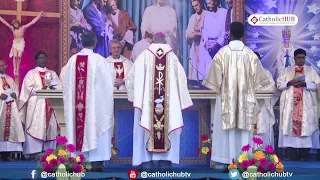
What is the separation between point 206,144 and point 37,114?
339 cm

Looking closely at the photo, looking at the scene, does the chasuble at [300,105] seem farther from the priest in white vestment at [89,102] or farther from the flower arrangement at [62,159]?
the flower arrangement at [62,159]

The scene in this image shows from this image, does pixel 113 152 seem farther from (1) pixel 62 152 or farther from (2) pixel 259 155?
(2) pixel 259 155

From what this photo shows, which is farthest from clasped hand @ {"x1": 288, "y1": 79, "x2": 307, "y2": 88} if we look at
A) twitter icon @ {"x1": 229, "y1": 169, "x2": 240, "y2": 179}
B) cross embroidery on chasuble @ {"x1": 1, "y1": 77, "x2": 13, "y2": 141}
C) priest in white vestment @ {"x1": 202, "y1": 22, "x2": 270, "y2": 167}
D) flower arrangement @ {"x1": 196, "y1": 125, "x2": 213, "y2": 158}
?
cross embroidery on chasuble @ {"x1": 1, "y1": 77, "x2": 13, "y2": 141}

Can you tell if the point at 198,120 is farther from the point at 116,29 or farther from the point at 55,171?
the point at 116,29

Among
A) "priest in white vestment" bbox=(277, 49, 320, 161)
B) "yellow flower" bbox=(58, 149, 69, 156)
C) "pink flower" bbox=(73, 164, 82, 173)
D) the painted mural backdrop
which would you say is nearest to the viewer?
"pink flower" bbox=(73, 164, 82, 173)

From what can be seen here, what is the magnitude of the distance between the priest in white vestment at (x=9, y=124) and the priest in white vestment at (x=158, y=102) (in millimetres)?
3333

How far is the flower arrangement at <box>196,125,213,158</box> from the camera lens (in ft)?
35.6

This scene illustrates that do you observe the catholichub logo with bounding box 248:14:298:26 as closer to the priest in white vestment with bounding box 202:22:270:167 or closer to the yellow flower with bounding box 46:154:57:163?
the priest in white vestment with bounding box 202:22:270:167

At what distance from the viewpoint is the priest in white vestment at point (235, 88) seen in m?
10.1

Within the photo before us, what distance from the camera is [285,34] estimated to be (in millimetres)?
14406

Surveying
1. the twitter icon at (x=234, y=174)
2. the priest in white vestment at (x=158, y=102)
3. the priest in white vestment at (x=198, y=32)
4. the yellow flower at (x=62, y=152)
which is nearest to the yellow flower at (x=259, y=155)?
the twitter icon at (x=234, y=174)

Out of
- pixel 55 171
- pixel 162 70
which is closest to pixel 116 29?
pixel 162 70

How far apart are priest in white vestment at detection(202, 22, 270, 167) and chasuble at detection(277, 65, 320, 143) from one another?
2516 mm

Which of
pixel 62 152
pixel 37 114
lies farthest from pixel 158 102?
pixel 37 114
